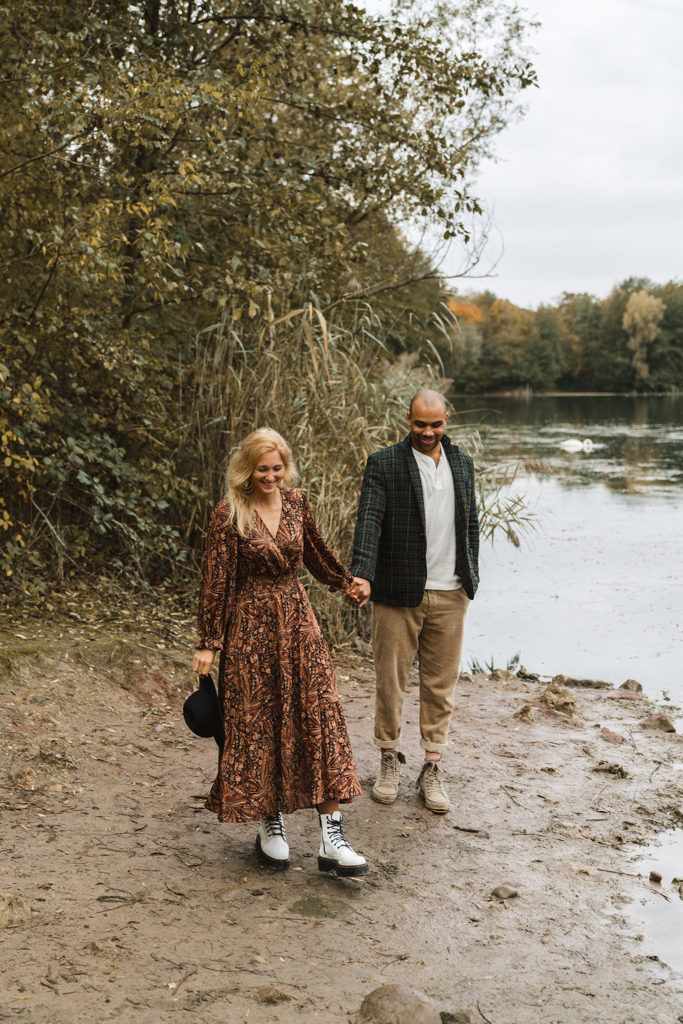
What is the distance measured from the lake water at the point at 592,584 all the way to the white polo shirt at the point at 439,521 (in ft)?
10.4

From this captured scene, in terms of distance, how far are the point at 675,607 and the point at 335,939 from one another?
24.4 ft

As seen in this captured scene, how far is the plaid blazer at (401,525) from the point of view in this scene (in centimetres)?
420

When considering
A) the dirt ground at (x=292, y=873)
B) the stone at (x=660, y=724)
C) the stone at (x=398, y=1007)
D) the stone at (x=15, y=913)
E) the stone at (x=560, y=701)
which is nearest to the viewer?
the stone at (x=398, y=1007)

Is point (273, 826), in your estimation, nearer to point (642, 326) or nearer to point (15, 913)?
point (15, 913)

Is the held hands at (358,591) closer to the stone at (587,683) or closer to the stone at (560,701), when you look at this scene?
the stone at (560,701)

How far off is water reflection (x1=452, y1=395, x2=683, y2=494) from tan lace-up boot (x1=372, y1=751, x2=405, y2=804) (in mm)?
3957

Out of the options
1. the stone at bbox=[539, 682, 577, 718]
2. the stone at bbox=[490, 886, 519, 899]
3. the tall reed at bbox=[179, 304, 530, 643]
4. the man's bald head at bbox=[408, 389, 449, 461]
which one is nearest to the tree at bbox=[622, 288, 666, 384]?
the tall reed at bbox=[179, 304, 530, 643]

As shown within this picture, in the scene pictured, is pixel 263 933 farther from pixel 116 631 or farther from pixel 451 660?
pixel 116 631

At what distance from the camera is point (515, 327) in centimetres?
9038

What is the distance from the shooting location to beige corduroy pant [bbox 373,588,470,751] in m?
4.33

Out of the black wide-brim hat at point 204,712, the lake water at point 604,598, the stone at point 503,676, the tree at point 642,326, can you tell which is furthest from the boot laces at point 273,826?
the tree at point 642,326

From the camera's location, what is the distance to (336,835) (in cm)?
356

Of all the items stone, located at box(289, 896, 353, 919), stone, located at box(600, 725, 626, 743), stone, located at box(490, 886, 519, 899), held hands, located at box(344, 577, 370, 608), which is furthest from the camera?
stone, located at box(600, 725, 626, 743)

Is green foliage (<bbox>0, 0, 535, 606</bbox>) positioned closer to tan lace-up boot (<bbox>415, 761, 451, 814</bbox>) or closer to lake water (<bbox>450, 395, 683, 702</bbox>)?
lake water (<bbox>450, 395, 683, 702</bbox>)
